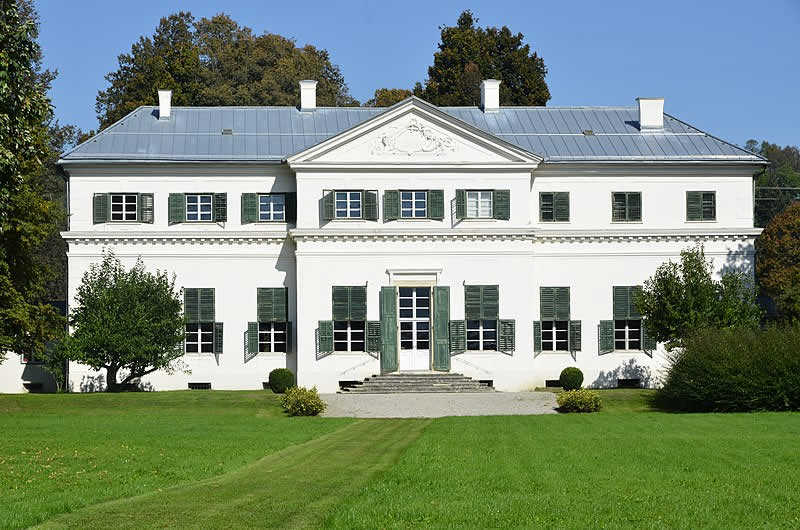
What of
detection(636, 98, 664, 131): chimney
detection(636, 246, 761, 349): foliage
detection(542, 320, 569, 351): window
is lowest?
detection(542, 320, 569, 351): window

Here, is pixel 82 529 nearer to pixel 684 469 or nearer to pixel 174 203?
pixel 684 469

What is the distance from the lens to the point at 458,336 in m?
41.2

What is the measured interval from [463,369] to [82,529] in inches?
1159

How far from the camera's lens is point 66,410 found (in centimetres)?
3366

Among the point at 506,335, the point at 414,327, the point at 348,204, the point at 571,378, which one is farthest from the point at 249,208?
the point at 571,378

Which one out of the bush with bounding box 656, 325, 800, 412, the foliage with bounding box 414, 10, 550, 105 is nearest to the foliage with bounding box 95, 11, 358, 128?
the foliage with bounding box 414, 10, 550, 105

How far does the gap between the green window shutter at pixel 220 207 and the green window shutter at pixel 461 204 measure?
8307mm

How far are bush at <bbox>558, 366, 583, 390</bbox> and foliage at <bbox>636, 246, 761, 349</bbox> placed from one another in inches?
129

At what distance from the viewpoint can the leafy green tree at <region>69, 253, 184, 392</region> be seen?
38.2 meters

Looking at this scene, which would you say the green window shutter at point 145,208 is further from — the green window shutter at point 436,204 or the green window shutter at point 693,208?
the green window shutter at point 693,208

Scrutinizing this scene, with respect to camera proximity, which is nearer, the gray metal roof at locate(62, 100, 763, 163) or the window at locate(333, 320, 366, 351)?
the window at locate(333, 320, 366, 351)

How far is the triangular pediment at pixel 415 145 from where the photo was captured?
41.0 meters

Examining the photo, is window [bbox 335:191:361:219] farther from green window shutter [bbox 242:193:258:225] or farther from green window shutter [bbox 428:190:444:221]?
green window shutter [bbox 242:193:258:225]

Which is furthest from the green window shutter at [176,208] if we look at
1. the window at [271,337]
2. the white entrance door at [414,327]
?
the white entrance door at [414,327]
